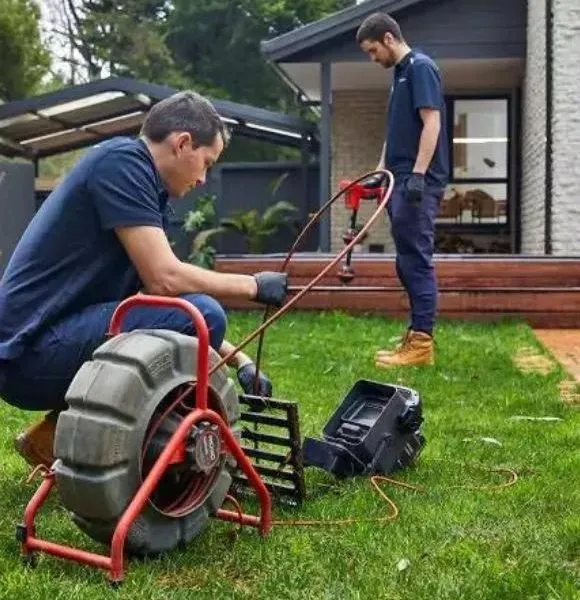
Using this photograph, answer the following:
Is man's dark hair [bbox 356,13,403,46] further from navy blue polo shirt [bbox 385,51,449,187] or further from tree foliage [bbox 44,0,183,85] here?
tree foliage [bbox 44,0,183,85]

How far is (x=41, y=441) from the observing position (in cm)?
388

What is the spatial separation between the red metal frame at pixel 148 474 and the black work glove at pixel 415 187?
3.52 meters

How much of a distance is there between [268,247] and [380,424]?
39.7ft

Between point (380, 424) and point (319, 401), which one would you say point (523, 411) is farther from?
point (380, 424)

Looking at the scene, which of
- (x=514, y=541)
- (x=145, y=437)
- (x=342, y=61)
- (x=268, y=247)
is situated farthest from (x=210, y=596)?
(x=268, y=247)

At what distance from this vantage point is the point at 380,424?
157 inches

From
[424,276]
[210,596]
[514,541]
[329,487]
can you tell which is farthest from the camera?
[424,276]

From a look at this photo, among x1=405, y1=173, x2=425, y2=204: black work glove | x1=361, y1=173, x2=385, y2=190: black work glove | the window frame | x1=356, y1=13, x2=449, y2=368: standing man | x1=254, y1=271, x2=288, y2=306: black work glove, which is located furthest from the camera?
the window frame

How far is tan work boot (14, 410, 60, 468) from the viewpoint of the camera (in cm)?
388

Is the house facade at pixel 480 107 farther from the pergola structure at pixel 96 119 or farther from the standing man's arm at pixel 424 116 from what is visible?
the standing man's arm at pixel 424 116

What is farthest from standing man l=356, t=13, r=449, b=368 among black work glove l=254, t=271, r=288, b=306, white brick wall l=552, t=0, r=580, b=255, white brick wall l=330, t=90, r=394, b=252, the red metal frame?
white brick wall l=330, t=90, r=394, b=252

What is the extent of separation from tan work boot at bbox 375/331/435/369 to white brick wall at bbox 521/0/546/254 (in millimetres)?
6058

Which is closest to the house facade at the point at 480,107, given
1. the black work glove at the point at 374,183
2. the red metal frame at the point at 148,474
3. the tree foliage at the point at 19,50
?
the tree foliage at the point at 19,50

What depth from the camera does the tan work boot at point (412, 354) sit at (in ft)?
21.7
